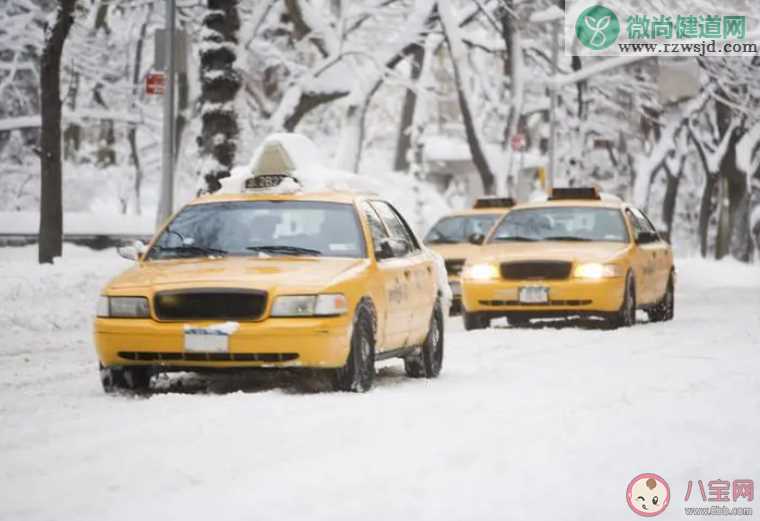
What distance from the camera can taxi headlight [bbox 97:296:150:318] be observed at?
11.0 m

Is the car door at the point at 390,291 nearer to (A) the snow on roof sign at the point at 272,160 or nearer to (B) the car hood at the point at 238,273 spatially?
(B) the car hood at the point at 238,273

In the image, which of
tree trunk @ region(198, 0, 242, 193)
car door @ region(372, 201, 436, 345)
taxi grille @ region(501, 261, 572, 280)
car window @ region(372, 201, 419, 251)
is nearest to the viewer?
car door @ region(372, 201, 436, 345)

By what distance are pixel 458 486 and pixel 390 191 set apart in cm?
5467

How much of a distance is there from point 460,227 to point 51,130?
21.4 feet

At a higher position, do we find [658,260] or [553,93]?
[553,93]

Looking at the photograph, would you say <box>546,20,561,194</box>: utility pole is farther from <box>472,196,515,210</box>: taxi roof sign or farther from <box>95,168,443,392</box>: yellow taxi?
<box>95,168,443,392</box>: yellow taxi

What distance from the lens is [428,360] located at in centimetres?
1293

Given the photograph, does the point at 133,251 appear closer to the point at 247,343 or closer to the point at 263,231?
the point at 263,231

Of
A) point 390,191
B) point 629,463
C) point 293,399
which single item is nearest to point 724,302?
point 293,399

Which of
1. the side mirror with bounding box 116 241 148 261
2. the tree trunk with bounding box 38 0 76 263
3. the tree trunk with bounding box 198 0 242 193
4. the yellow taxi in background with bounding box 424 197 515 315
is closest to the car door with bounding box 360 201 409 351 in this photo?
the side mirror with bounding box 116 241 148 261

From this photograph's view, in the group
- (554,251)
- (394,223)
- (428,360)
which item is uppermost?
(394,223)

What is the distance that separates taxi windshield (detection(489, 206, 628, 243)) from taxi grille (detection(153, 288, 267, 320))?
9597 mm

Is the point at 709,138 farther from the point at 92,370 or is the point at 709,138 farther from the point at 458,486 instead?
the point at 458,486

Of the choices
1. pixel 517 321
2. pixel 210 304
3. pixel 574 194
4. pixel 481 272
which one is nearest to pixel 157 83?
pixel 574 194
